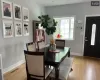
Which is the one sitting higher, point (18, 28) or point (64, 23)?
point (64, 23)

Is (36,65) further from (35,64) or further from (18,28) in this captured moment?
(18,28)

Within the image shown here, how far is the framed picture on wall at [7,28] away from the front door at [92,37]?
357 cm

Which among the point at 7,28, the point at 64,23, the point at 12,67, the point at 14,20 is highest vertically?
the point at 64,23

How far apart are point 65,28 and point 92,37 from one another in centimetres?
152

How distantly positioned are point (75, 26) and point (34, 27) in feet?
7.06

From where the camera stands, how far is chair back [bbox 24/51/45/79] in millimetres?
1917

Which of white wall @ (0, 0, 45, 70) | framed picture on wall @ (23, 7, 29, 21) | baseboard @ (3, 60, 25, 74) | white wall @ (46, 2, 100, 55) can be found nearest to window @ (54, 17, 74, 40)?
white wall @ (46, 2, 100, 55)

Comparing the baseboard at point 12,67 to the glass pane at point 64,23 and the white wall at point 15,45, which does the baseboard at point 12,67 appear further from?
the glass pane at point 64,23

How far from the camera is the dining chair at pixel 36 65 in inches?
75.7

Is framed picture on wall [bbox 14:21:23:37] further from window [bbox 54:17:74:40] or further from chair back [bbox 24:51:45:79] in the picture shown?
window [bbox 54:17:74:40]

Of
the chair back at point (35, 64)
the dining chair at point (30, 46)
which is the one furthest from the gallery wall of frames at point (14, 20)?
the chair back at point (35, 64)

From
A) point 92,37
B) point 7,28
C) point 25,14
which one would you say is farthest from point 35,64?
point 92,37

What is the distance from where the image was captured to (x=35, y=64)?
200 centimetres

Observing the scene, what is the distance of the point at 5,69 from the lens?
10.5 feet
